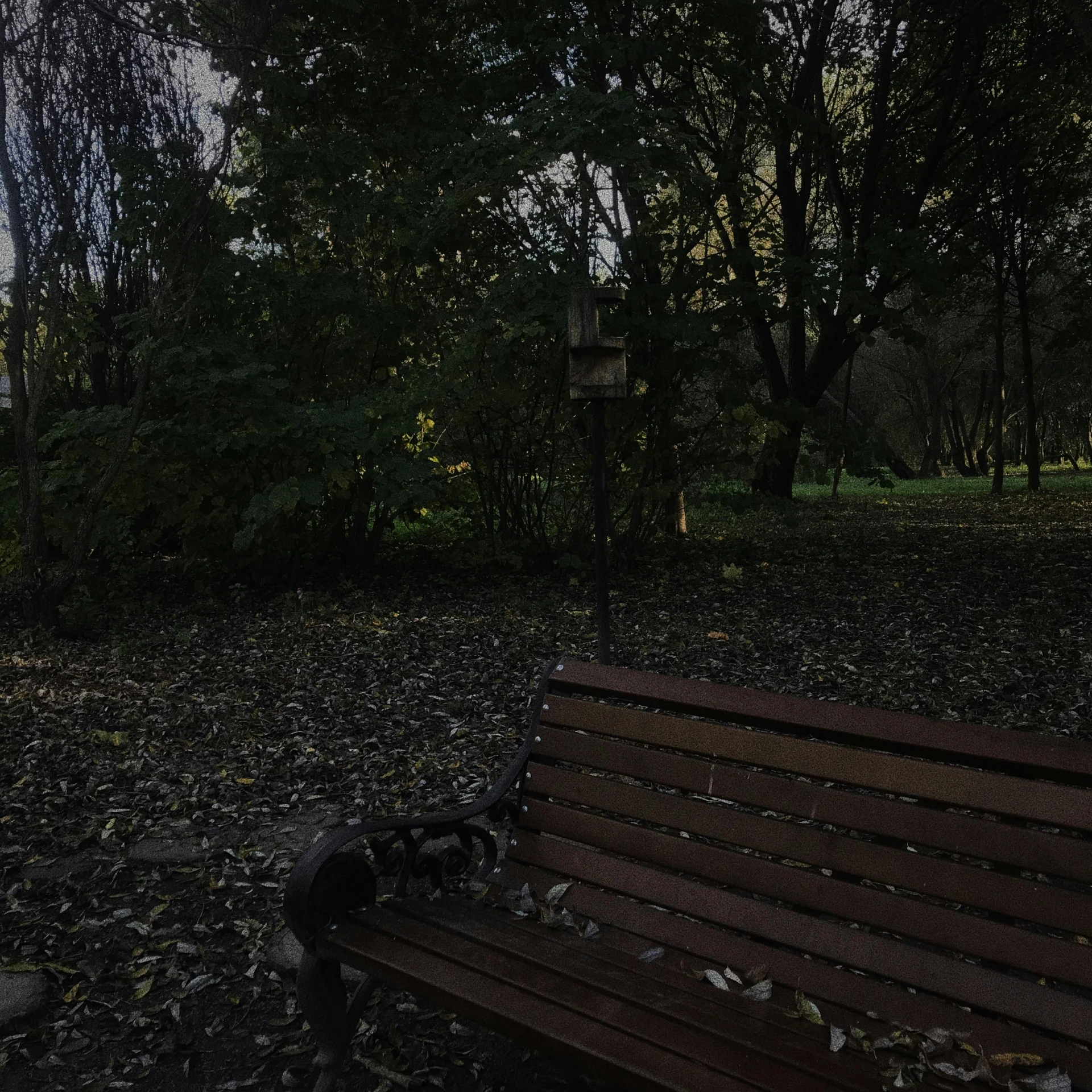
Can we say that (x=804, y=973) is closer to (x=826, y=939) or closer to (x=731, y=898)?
(x=826, y=939)

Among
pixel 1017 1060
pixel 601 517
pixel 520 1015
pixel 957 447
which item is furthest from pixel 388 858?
pixel 957 447

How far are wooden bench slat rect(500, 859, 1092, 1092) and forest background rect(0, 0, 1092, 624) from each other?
5317mm

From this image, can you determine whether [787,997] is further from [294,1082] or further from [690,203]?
[690,203]

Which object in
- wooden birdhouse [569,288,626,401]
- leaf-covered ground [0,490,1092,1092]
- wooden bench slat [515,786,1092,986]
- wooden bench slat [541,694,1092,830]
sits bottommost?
leaf-covered ground [0,490,1092,1092]

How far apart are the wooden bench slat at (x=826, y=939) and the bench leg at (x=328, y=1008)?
60 centimetres

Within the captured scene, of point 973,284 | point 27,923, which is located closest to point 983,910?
point 27,923

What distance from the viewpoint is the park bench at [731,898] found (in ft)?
6.56

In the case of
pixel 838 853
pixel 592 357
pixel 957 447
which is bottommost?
pixel 838 853

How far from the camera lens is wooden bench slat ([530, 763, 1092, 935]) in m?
2.03

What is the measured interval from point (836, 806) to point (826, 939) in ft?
0.96

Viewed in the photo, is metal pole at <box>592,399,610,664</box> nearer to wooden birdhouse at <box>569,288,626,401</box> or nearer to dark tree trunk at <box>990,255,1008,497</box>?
wooden birdhouse at <box>569,288,626,401</box>

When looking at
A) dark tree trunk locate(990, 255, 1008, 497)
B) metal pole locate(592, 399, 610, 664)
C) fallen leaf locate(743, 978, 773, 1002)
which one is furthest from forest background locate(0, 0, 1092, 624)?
dark tree trunk locate(990, 255, 1008, 497)

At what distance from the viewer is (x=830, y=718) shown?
2.41 meters

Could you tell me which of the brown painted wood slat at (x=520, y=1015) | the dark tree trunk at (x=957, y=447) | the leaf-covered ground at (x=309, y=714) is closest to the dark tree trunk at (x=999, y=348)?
the leaf-covered ground at (x=309, y=714)
